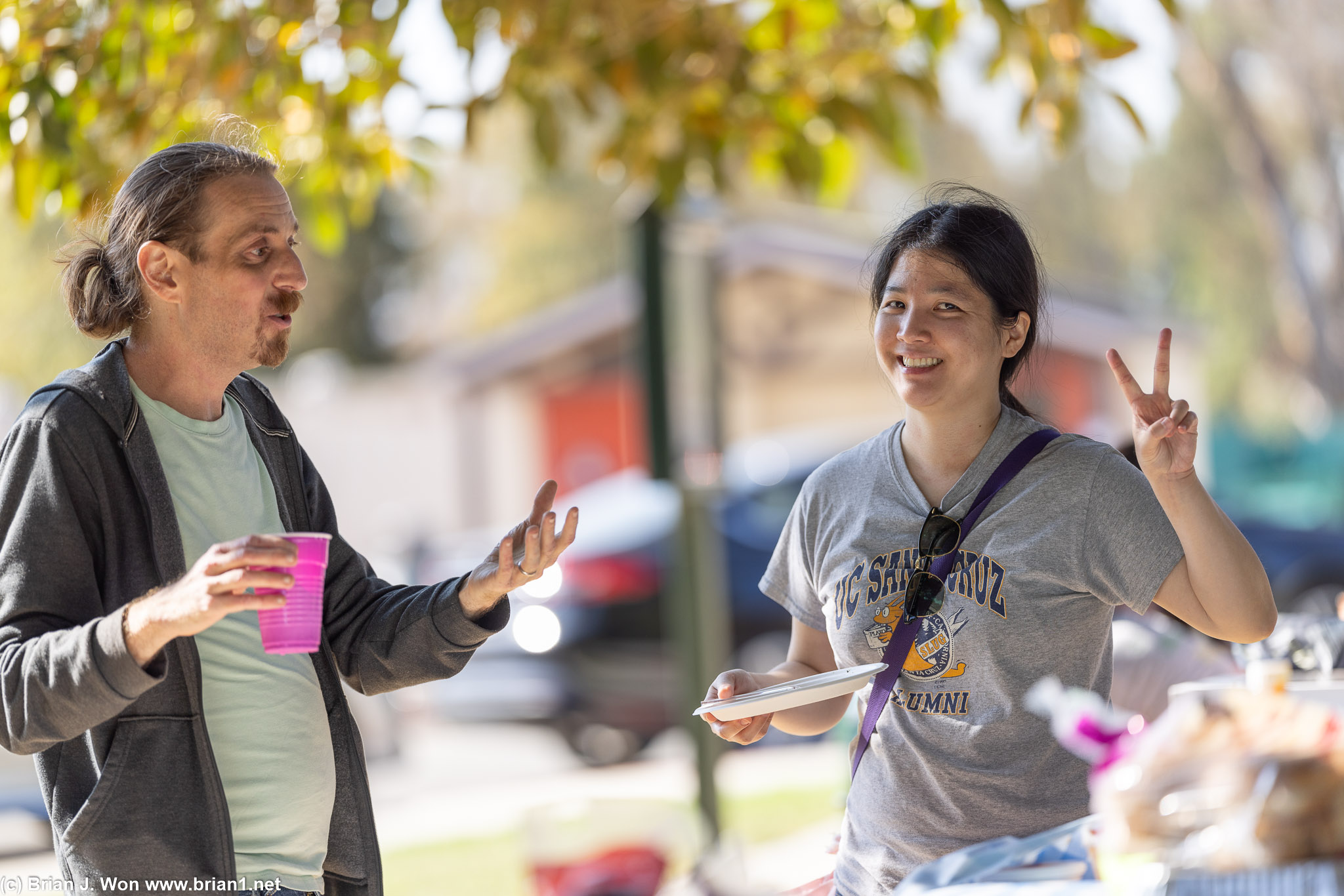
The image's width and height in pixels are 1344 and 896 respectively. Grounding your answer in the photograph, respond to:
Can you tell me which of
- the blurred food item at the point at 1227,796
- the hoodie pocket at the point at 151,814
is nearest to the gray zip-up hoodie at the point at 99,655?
the hoodie pocket at the point at 151,814

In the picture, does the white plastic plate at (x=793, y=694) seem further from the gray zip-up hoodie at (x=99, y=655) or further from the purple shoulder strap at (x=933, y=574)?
the gray zip-up hoodie at (x=99, y=655)

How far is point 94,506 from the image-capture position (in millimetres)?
1896

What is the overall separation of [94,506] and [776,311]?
18.1m

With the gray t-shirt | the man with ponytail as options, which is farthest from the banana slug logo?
the man with ponytail

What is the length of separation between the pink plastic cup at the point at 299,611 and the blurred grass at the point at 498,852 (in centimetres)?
355

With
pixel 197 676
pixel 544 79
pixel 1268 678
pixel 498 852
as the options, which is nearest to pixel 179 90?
pixel 544 79

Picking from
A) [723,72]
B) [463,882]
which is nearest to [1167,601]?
[723,72]

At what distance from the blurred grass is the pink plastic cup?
3.55 m

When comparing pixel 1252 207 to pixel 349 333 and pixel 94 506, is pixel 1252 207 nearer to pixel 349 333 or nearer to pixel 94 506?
pixel 349 333

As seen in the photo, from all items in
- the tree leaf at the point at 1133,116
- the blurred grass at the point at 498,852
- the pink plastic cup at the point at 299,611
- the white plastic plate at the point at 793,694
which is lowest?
the blurred grass at the point at 498,852

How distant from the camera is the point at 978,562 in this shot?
213 cm

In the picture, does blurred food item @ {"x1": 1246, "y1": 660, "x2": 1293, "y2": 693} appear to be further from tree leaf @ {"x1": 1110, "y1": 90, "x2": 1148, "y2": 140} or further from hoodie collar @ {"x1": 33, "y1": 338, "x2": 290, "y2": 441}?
hoodie collar @ {"x1": 33, "y1": 338, "x2": 290, "y2": 441}

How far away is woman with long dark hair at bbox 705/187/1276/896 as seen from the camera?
2.06 m

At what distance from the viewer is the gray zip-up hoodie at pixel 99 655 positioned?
1704 mm
